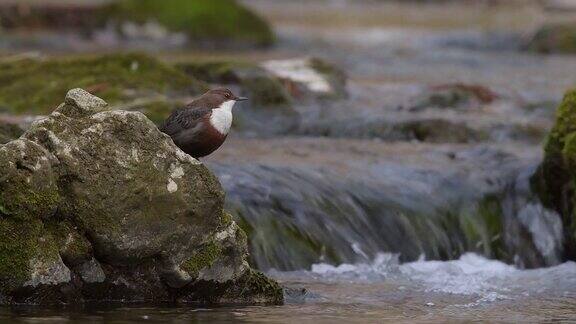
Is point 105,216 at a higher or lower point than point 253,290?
higher

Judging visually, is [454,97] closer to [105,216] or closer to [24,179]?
[105,216]

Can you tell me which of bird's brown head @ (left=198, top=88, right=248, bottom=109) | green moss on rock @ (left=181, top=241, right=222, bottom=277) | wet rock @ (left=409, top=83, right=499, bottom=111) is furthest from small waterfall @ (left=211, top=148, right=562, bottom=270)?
wet rock @ (left=409, top=83, right=499, bottom=111)

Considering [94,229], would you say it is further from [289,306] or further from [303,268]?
[303,268]

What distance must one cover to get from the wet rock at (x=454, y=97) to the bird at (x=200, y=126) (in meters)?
5.83

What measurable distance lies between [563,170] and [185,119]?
3224mm

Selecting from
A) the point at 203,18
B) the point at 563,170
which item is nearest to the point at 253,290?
the point at 563,170

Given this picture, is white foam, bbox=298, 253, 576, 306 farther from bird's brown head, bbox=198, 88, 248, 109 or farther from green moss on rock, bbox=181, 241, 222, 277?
green moss on rock, bbox=181, 241, 222, 277

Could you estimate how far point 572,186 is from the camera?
9.56 meters

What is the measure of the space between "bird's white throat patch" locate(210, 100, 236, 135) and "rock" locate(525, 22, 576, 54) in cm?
1280

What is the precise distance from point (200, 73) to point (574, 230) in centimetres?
527

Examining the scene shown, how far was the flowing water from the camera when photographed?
7320mm

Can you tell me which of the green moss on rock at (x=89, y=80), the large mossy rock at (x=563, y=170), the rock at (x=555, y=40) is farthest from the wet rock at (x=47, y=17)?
the large mossy rock at (x=563, y=170)

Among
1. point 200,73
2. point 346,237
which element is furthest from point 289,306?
point 200,73

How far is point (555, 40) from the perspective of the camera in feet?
66.1
